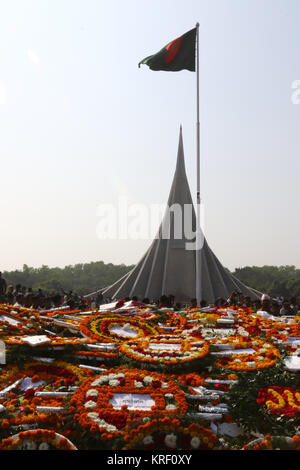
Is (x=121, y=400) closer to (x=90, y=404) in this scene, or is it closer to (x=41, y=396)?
(x=90, y=404)

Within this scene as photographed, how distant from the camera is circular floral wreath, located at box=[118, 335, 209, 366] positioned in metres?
5.04

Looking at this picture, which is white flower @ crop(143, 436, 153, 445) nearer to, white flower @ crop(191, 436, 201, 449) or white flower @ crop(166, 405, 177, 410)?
white flower @ crop(191, 436, 201, 449)

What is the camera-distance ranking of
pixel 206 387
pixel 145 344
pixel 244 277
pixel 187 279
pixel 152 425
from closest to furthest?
pixel 152 425, pixel 206 387, pixel 145 344, pixel 187 279, pixel 244 277

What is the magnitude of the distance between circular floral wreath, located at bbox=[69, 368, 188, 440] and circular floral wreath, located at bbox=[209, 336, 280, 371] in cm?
101

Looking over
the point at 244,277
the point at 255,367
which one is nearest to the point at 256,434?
the point at 255,367

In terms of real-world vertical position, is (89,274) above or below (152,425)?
below

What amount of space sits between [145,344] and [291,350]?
6.81 ft

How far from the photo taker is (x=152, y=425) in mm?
3482

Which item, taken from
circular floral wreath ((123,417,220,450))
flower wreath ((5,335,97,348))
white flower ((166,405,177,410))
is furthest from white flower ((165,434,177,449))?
flower wreath ((5,335,97,348))

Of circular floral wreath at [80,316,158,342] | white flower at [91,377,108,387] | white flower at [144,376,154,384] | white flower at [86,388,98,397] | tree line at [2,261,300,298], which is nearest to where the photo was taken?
white flower at [86,388,98,397]

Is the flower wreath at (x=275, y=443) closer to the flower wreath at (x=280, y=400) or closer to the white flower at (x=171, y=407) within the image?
the flower wreath at (x=280, y=400)

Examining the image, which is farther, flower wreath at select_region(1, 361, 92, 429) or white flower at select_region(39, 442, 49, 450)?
flower wreath at select_region(1, 361, 92, 429)

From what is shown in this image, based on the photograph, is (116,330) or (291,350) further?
(116,330)
